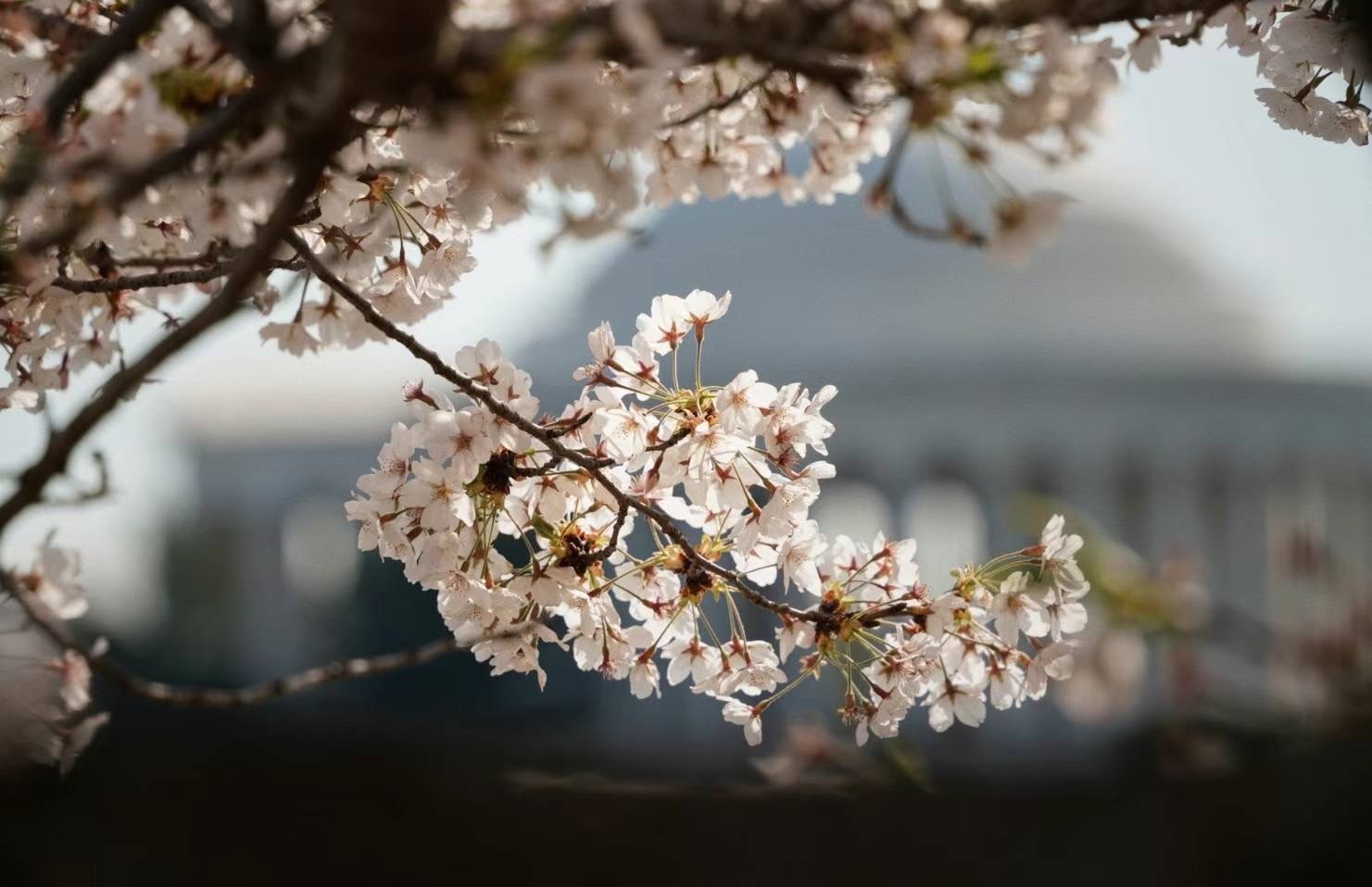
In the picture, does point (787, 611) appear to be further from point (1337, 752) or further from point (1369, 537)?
point (1369, 537)

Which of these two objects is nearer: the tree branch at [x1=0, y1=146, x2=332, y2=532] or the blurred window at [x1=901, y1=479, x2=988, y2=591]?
the tree branch at [x1=0, y1=146, x2=332, y2=532]

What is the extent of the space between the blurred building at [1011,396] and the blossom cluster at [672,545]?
14825 mm

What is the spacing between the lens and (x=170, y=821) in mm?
5895

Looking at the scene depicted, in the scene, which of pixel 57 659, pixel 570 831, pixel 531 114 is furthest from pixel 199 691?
pixel 570 831

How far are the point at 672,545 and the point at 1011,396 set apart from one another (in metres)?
16.6

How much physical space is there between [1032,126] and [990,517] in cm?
1726

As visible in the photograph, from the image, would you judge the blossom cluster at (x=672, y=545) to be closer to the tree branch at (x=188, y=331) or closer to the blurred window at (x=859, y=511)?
the tree branch at (x=188, y=331)

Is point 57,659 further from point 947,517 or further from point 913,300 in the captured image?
point 913,300

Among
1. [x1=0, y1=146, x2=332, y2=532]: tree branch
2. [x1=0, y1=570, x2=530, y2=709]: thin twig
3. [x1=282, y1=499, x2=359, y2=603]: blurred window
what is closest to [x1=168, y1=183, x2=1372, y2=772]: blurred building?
[x1=282, y1=499, x2=359, y2=603]: blurred window

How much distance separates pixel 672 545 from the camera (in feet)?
5.03

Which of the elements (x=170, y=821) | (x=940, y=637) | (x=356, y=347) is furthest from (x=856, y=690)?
(x=170, y=821)

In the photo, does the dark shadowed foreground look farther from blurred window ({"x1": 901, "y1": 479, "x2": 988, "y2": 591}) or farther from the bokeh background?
blurred window ({"x1": 901, "y1": 479, "x2": 988, "y2": 591})

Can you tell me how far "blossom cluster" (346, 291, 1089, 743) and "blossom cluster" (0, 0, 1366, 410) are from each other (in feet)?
0.72

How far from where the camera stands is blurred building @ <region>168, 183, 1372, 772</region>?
17.4 m
